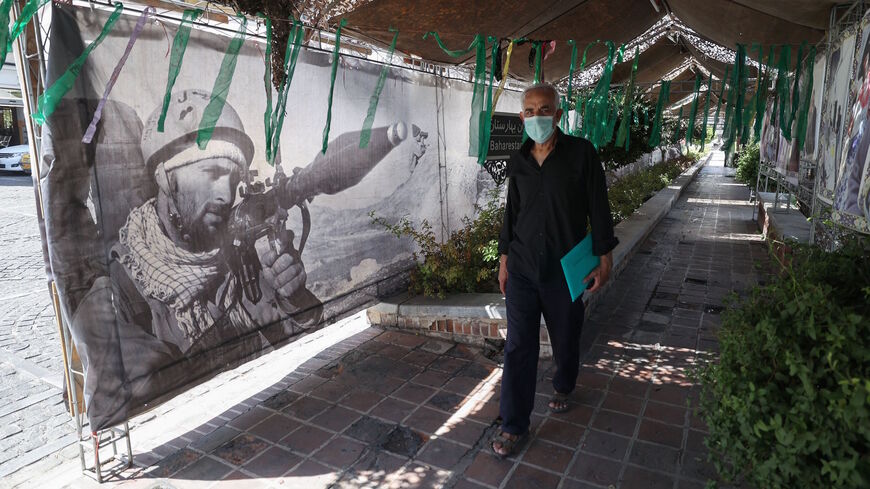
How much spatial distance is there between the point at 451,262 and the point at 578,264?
7.63 feet

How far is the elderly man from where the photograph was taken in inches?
120

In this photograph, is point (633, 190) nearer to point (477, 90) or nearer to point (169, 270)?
point (477, 90)

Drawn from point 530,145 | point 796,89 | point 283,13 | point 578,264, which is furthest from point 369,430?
point 796,89

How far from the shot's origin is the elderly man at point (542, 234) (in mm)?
3050

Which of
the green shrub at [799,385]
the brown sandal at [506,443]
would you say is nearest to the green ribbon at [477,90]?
the brown sandal at [506,443]

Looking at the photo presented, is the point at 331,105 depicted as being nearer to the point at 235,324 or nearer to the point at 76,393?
the point at 235,324

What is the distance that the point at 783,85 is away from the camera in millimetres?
5391

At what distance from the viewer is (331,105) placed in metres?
4.09

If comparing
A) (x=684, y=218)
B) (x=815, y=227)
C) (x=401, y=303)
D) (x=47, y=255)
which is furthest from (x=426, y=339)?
(x=684, y=218)

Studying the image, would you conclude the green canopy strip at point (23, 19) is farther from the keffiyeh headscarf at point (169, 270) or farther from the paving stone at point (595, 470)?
the paving stone at point (595, 470)

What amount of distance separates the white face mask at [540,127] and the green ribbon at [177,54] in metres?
2.02

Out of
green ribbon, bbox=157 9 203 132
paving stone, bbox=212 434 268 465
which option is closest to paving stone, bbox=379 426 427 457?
paving stone, bbox=212 434 268 465

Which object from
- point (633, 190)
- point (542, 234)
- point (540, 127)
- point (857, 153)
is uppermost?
point (540, 127)

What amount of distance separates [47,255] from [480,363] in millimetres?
3023
